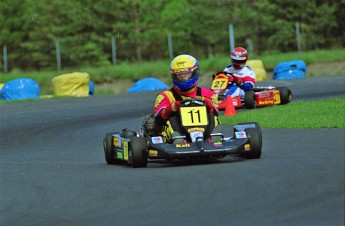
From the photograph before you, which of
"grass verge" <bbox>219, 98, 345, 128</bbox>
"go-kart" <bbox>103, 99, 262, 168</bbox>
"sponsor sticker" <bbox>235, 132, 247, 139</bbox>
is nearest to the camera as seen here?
"go-kart" <bbox>103, 99, 262, 168</bbox>

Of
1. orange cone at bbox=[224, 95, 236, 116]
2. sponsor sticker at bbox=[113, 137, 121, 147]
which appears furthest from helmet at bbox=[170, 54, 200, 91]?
orange cone at bbox=[224, 95, 236, 116]

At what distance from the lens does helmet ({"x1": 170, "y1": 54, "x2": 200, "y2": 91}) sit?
412 inches

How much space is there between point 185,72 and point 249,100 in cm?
731

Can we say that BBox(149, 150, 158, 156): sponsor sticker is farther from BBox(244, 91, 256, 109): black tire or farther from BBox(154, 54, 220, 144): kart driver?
BBox(244, 91, 256, 109): black tire

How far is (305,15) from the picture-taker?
44062 mm

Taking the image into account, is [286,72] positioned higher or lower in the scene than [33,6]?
lower

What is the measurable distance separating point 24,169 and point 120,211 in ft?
11.0

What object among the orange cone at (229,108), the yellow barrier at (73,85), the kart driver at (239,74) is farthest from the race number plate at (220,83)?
the yellow barrier at (73,85)

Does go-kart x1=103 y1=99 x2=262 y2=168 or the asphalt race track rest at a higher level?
go-kart x1=103 y1=99 x2=262 y2=168

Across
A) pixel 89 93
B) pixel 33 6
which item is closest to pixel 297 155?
pixel 89 93

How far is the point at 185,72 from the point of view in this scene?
10.5 metres

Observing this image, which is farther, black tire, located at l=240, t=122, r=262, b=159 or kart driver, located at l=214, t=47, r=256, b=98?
kart driver, located at l=214, t=47, r=256, b=98

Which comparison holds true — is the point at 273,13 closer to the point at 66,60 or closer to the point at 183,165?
the point at 66,60

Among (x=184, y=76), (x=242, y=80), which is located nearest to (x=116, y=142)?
(x=184, y=76)
